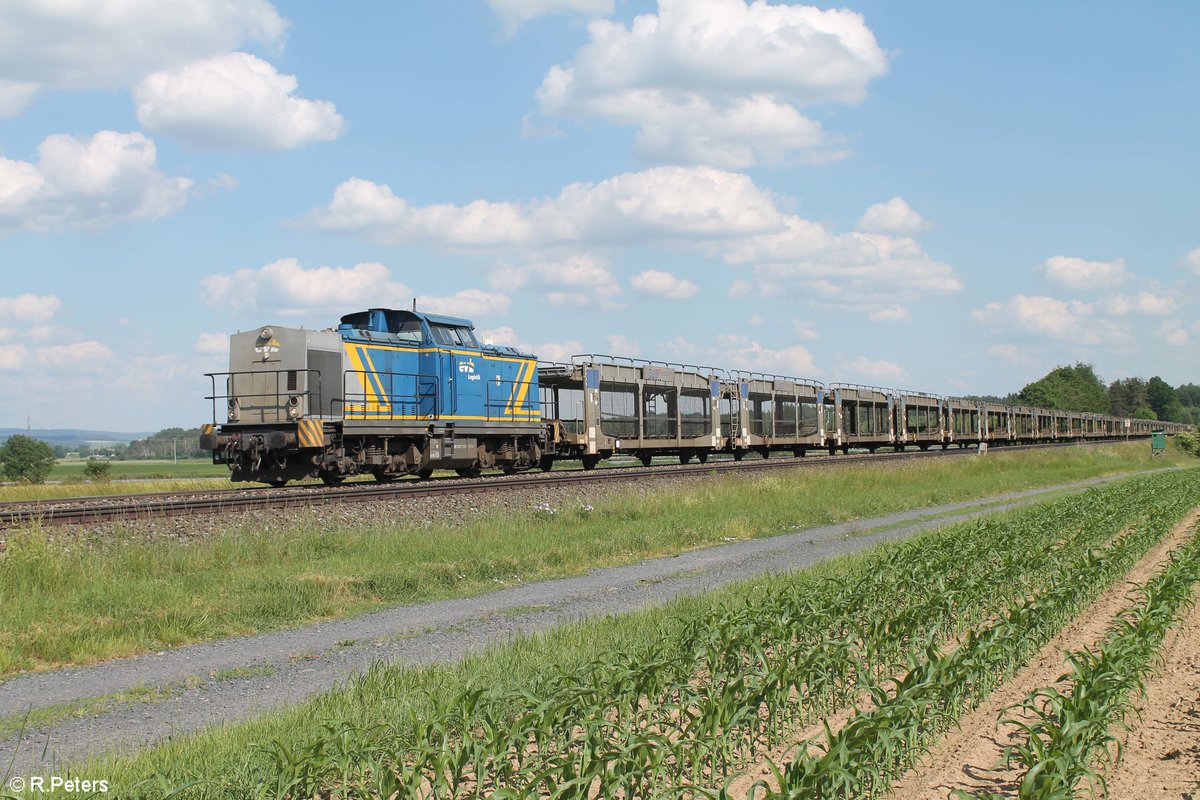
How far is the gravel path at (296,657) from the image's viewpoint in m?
6.61

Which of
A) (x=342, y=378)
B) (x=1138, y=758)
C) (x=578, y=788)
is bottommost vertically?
(x=1138, y=758)

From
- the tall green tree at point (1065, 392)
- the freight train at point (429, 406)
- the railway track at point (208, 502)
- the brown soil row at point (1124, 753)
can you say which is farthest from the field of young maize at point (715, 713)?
the tall green tree at point (1065, 392)

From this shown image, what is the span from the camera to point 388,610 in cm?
1109

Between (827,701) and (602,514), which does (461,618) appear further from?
(602,514)

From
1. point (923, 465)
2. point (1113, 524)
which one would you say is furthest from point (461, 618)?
point (923, 465)

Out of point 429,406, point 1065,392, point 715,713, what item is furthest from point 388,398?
point 1065,392

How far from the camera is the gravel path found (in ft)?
21.7

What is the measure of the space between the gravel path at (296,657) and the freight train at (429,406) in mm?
9686

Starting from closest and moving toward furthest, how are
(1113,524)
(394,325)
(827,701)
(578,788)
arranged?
(578,788) < (827,701) < (1113,524) < (394,325)

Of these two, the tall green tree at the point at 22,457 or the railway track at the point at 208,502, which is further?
the tall green tree at the point at 22,457

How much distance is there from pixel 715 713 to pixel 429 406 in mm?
18596

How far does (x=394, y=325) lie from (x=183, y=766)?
63.2 feet

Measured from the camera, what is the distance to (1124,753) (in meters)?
6.25

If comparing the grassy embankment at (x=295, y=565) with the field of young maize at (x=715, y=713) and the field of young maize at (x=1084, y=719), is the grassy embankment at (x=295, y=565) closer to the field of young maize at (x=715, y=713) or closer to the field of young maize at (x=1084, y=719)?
the field of young maize at (x=715, y=713)
